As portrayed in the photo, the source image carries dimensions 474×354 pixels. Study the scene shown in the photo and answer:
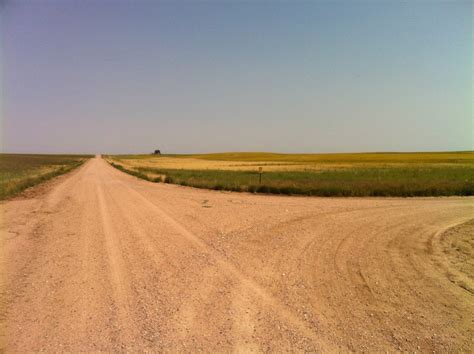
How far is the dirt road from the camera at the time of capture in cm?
405

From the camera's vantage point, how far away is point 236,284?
564cm

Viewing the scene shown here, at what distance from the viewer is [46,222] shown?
11.0 m

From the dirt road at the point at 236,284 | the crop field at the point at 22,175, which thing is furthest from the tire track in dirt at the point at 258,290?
the crop field at the point at 22,175

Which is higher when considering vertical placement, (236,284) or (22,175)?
(236,284)

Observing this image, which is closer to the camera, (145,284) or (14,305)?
(14,305)

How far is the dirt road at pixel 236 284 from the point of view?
4055mm

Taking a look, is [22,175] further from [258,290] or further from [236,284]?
[258,290]

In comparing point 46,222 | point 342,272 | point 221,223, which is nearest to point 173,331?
point 342,272

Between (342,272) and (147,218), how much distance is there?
7038 millimetres

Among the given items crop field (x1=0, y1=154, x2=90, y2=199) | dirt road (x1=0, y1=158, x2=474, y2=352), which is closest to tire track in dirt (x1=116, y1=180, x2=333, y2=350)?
dirt road (x1=0, y1=158, x2=474, y2=352)

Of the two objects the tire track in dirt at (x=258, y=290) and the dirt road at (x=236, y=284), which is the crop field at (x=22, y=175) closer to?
the dirt road at (x=236, y=284)

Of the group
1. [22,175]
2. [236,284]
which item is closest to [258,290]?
[236,284]

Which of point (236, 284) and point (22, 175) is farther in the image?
point (22, 175)

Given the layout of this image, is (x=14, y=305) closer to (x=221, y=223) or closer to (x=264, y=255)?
(x=264, y=255)
